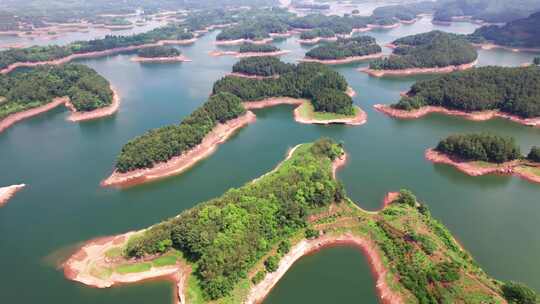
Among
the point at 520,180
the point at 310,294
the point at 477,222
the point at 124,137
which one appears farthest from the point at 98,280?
the point at 520,180

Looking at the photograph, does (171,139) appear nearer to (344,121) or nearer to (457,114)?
(344,121)

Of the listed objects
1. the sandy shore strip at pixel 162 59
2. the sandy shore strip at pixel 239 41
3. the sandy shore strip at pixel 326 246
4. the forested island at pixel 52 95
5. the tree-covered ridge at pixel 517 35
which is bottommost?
the sandy shore strip at pixel 326 246

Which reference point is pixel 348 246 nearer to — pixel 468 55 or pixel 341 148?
pixel 341 148

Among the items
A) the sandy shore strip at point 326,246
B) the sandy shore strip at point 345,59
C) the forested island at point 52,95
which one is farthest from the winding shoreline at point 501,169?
the forested island at point 52,95

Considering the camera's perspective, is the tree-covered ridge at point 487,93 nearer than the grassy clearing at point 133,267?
No

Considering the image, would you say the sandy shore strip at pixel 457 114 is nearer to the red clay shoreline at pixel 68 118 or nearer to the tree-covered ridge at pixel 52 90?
the red clay shoreline at pixel 68 118

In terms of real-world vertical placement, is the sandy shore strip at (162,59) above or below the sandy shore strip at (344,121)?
above

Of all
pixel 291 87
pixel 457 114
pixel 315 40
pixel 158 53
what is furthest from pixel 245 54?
pixel 457 114
